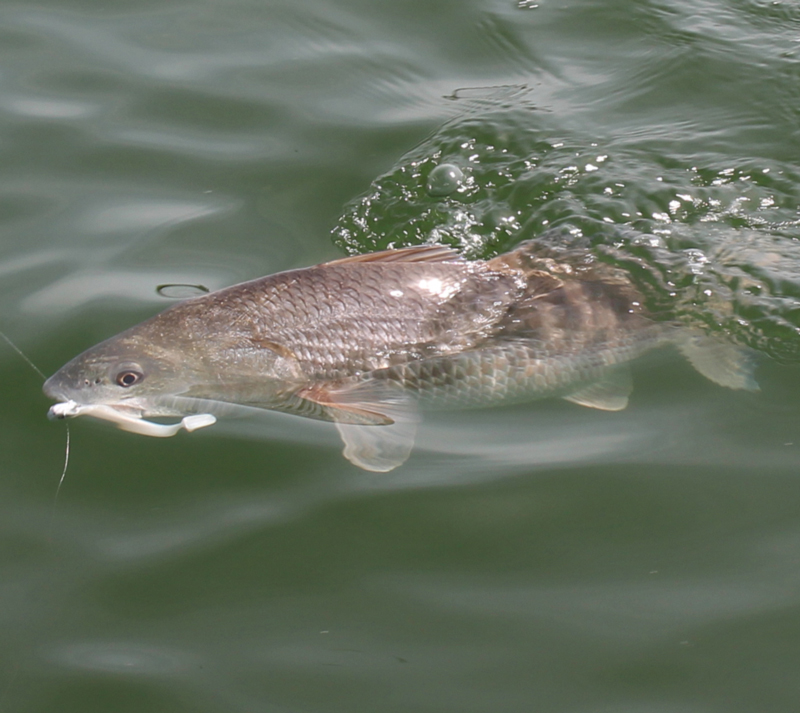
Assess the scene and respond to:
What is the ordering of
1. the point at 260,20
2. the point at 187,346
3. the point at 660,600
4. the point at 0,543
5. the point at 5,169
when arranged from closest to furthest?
the point at 660,600, the point at 0,543, the point at 187,346, the point at 5,169, the point at 260,20

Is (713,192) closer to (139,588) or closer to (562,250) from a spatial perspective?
(562,250)

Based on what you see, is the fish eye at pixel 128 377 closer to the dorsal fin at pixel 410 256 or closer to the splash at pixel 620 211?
the dorsal fin at pixel 410 256

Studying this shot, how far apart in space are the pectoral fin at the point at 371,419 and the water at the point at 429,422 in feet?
0.27

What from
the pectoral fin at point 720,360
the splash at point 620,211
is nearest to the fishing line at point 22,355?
the splash at point 620,211

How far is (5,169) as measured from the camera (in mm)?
5527

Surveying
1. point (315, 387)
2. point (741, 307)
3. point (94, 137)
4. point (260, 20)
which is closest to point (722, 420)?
point (741, 307)

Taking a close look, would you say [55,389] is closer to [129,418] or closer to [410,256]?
[129,418]

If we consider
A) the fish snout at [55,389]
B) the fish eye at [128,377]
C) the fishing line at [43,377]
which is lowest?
the fishing line at [43,377]

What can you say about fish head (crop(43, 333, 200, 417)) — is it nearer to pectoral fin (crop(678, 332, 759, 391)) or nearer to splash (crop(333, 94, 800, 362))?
splash (crop(333, 94, 800, 362))

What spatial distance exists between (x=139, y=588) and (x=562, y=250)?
243 centimetres

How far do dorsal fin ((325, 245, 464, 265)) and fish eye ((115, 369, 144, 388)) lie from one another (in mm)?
896

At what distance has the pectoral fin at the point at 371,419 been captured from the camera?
3707mm

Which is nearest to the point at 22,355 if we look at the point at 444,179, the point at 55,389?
the point at 55,389

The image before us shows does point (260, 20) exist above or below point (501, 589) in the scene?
above
